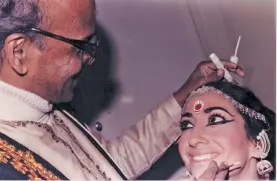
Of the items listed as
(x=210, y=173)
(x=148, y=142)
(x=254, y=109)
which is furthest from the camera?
(x=148, y=142)

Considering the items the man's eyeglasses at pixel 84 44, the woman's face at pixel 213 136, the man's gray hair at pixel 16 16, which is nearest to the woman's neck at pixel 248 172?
the woman's face at pixel 213 136

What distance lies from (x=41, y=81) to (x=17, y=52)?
0.23 feet

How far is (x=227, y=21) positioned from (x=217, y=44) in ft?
0.21

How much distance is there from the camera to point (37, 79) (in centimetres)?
113

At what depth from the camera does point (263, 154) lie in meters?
1.15

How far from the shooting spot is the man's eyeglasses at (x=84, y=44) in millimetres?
1121

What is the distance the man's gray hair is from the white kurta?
102 mm

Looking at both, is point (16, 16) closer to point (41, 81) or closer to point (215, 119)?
point (41, 81)

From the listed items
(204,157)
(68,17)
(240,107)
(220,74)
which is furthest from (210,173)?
(68,17)

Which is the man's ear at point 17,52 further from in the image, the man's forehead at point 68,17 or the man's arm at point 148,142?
the man's arm at point 148,142

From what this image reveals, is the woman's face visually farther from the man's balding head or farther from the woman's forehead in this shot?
the man's balding head

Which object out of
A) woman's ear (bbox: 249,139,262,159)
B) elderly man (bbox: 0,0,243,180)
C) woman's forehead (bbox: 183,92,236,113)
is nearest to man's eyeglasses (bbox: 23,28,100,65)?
elderly man (bbox: 0,0,243,180)

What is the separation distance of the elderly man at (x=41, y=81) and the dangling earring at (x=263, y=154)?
0.94 ft

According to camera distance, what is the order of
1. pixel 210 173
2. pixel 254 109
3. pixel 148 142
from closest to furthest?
1. pixel 210 173
2. pixel 254 109
3. pixel 148 142
